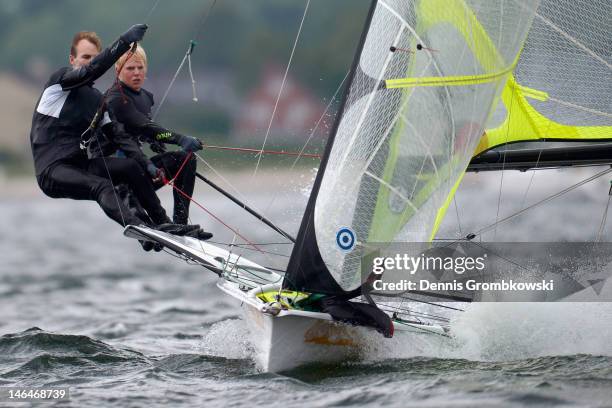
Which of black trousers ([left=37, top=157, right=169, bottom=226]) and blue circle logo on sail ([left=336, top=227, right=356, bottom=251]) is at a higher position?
black trousers ([left=37, top=157, right=169, bottom=226])

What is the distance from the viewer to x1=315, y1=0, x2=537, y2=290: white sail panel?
501 centimetres

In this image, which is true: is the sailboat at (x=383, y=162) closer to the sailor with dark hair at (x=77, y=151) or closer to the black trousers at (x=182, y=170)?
the sailor with dark hair at (x=77, y=151)

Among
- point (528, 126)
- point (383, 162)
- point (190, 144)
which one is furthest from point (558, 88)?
point (190, 144)

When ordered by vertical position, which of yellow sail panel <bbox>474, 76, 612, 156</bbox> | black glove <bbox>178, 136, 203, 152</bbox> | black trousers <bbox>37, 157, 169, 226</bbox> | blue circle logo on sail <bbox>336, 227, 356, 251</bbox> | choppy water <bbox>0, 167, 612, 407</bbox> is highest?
yellow sail panel <bbox>474, 76, 612, 156</bbox>

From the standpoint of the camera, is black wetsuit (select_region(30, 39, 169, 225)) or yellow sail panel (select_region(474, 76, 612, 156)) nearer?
black wetsuit (select_region(30, 39, 169, 225))

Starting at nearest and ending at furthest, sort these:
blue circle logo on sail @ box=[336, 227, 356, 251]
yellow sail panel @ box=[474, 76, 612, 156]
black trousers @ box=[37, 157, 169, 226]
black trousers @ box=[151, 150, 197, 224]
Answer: blue circle logo on sail @ box=[336, 227, 356, 251] → black trousers @ box=[37, 157, 169, 226] → black trousers @ box=[151, 150, 197, 224] → yellow sail panel @ box=[474, 76, 612, 156]

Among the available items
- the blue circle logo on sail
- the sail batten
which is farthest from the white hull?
the sail batten

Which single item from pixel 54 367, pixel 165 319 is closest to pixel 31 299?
pixel 165 319

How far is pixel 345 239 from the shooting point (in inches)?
197

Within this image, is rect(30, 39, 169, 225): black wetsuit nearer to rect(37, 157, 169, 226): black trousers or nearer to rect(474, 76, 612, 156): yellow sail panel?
rect(37, 157, 169, 226): black trousers

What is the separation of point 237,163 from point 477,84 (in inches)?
62.7

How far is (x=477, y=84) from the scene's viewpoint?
5.21m

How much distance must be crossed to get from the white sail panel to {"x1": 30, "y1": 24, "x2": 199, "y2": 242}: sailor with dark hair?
1.09 meters

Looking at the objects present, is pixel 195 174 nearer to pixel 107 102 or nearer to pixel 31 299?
pixel 107 102
